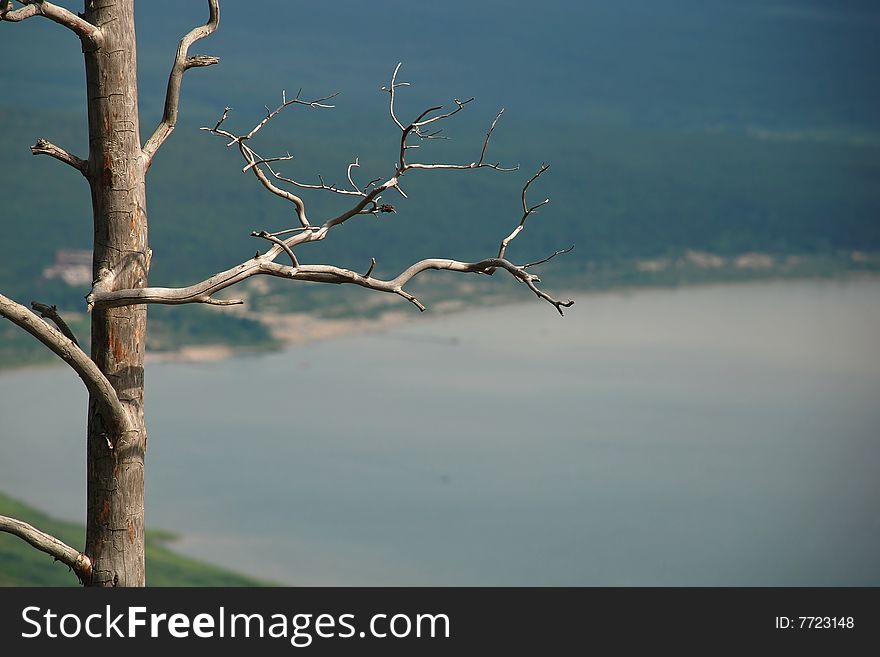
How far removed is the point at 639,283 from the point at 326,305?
20.4 feet

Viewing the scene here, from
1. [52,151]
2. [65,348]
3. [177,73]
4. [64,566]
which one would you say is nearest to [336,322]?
[64,566]

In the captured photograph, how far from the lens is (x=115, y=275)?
7.84ft

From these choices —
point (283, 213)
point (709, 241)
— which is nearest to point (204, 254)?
point (283, 213)

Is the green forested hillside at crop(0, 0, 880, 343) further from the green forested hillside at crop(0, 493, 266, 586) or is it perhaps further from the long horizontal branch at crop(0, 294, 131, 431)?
the long horizontal branch at crop(0, 294, 131, 431)

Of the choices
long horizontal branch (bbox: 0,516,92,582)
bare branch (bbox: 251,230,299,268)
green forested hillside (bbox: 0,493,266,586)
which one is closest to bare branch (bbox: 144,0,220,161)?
bare branch (bbox: 251,230,299,268)

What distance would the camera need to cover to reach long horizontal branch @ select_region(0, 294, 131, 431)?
2.18 m

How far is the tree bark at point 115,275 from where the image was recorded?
2.39 m

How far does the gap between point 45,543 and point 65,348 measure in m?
0.40

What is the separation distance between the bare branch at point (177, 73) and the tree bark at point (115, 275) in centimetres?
8

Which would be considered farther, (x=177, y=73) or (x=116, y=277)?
(x=177, y=73)

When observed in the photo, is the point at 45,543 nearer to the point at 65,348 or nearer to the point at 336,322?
the point at 65,348

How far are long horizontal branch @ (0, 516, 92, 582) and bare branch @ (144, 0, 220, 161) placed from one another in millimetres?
768
